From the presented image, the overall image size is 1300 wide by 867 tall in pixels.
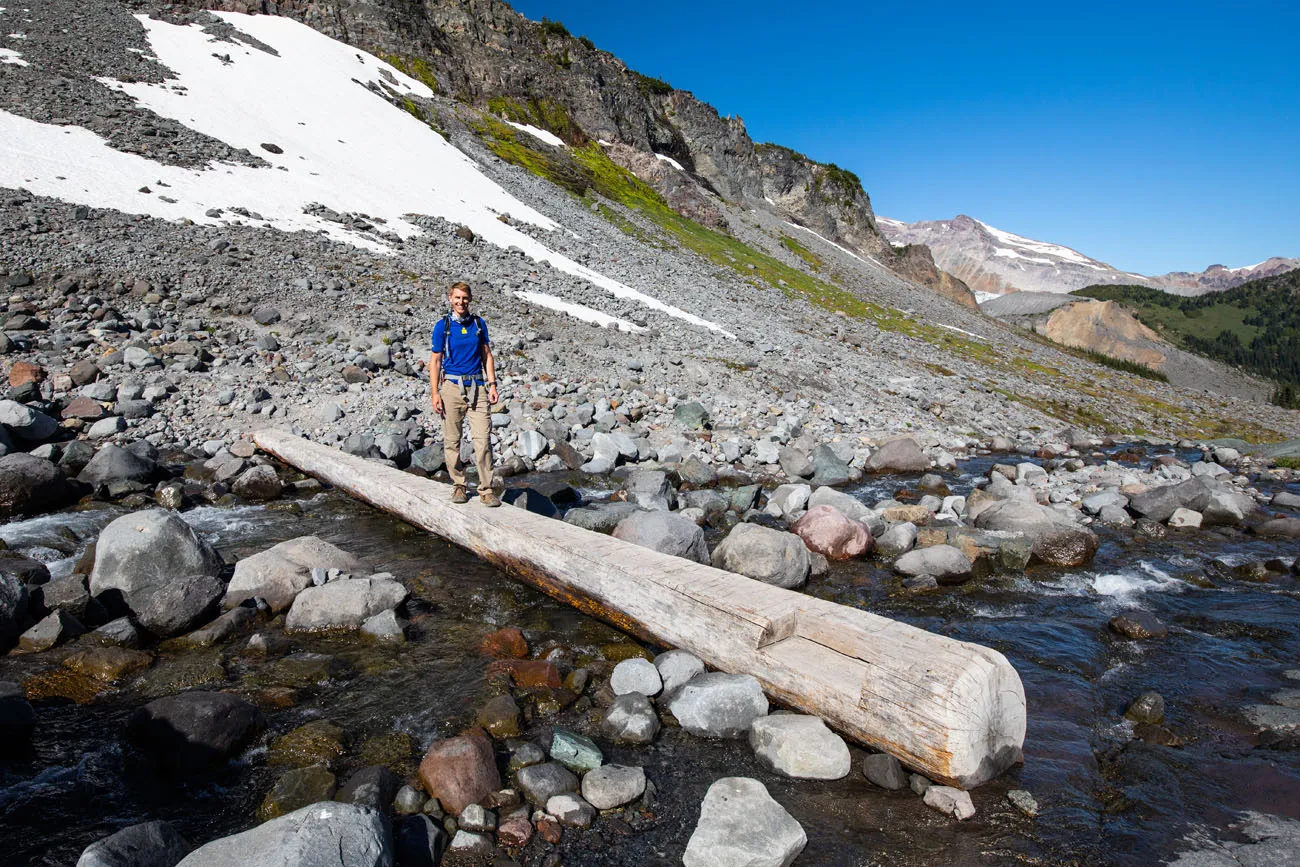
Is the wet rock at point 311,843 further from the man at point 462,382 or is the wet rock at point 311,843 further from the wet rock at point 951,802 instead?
the man at point 462,382

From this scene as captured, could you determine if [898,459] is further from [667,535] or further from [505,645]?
[505,645]

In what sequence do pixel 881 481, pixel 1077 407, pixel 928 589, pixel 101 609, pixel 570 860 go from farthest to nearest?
pixel 1077 407
pixel 881 481
pixel 928 589
pixel 101 609
pixel 570 860

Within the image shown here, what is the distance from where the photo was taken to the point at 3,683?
14.6ft

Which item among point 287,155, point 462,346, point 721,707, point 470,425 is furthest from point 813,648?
point 287,155

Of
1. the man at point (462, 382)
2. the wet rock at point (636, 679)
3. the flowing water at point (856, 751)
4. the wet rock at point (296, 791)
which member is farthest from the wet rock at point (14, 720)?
the man at point (462, 382)

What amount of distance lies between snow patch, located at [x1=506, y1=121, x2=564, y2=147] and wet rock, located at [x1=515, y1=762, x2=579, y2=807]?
203ft

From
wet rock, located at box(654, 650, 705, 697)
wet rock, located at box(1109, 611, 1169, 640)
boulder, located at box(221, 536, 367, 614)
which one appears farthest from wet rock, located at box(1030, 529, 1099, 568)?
boulder, located at box(221, 536, 367, 614)

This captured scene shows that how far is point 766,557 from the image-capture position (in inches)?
316

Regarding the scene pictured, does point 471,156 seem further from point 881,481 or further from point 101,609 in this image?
point 101,609

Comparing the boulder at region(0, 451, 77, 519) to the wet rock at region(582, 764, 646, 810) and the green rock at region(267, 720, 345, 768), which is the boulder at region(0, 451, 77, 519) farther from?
the wet rock at region(582, 764, 646, 810)

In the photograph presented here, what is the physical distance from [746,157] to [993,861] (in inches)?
3937

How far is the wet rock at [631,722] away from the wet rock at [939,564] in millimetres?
4884

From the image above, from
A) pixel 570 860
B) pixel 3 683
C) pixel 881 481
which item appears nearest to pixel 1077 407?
pixel 881 481

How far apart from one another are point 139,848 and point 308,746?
1598 millimetres
